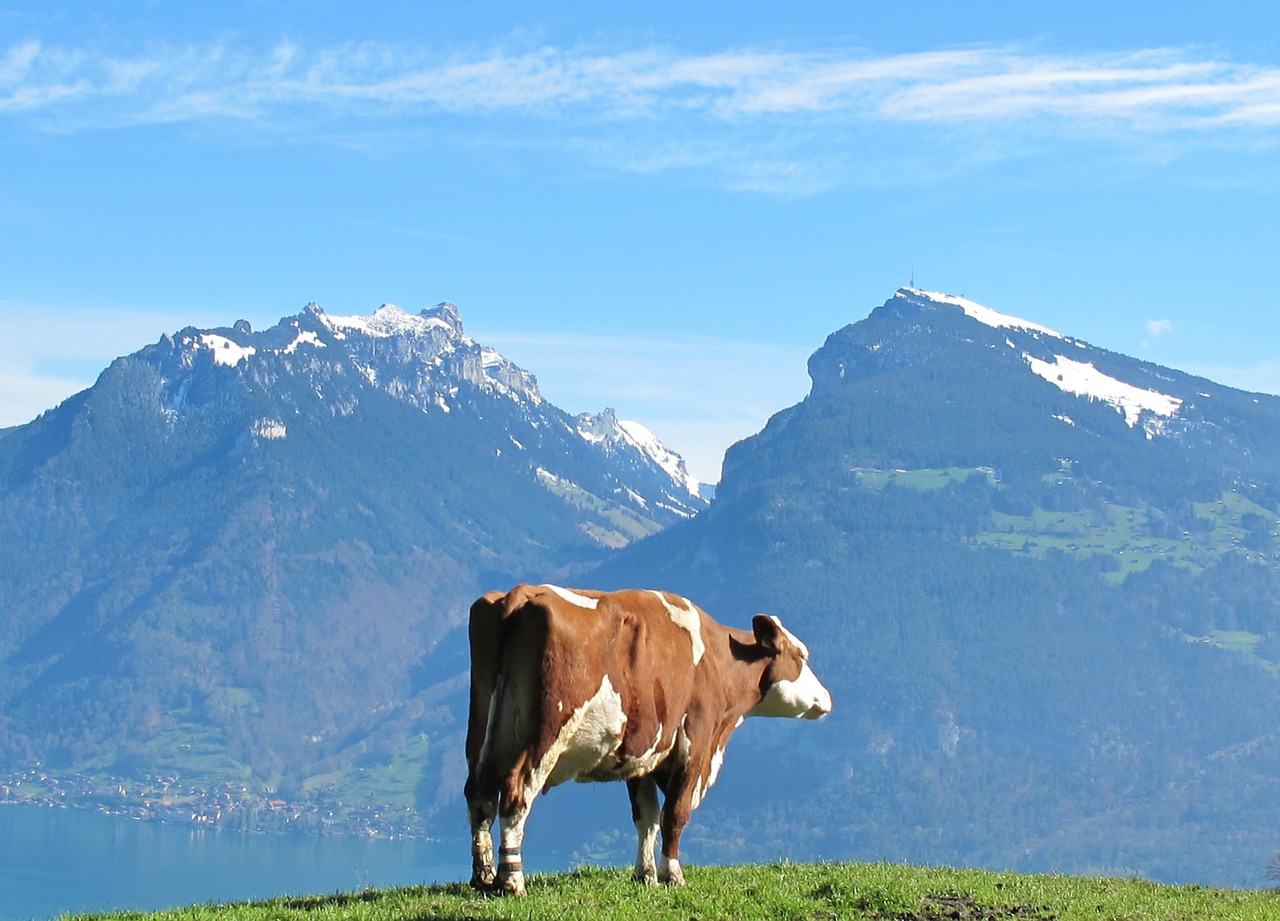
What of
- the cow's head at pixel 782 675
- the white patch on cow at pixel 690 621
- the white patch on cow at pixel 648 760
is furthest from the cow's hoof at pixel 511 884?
the cow's head at pixel 782 675

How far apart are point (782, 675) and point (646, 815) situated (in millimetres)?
3762

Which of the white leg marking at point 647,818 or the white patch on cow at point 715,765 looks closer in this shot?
the white leg marking at point 647,818

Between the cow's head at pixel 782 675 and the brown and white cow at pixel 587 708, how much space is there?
187 centimetres

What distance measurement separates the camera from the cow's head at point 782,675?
2533 cm

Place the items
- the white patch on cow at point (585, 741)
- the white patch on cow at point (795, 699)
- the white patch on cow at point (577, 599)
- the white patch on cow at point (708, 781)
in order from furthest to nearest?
1. the white patch on cow at point (795, 699)
2. the white patch on cow at point (708, 781)
3. the white patch on cow at point (577, 599)
4. the white patch on cow at point (585, 741)

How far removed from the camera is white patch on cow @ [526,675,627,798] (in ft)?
67.9

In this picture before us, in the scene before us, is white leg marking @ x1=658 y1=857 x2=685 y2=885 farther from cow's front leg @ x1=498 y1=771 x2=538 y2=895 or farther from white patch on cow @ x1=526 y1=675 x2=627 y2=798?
cow's front leg @ x1=498 y1=771 x2=538 y2=895

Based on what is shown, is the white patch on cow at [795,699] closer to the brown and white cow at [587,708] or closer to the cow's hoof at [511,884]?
the brown and white cow at [587,708]

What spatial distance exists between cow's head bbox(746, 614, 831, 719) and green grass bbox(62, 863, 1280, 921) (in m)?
2.62

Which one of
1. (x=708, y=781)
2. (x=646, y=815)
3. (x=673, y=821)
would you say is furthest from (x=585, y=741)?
(x=708, y=781)

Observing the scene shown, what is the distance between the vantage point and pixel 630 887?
21.7 m

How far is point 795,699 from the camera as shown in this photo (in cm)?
2616

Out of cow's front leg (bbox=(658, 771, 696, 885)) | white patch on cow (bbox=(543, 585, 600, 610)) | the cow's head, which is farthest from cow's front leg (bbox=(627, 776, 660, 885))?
the cow's head

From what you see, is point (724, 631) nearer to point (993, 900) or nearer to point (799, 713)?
point (799, 713)
